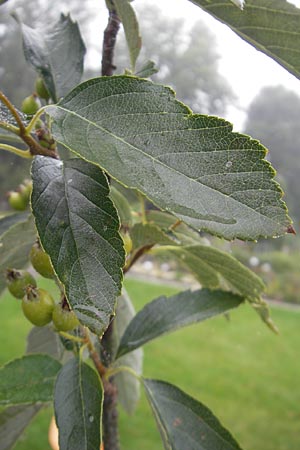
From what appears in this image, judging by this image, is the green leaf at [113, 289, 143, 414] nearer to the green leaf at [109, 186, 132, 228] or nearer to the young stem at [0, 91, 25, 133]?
the green leaf at [109, 186, 132, 228]

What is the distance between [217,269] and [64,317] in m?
0.30

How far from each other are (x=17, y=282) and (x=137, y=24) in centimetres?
38

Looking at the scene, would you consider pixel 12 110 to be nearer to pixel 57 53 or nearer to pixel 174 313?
pixel 57 53

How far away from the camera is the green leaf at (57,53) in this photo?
2.62 feet

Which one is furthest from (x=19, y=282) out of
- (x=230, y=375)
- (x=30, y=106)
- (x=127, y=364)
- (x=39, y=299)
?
(x=230, y=375)

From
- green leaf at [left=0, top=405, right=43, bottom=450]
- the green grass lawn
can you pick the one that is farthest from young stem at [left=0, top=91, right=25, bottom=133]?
the green grass lawn

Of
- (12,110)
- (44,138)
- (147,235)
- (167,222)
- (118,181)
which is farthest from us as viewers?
(167,222)

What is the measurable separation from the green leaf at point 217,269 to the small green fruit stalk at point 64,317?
0.25 m

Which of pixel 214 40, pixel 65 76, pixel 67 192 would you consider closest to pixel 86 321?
pixel 67 192

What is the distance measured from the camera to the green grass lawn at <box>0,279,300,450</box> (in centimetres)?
342

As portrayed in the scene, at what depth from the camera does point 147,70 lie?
756mm

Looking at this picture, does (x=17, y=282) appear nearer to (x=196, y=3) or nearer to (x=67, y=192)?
(x=67, y=192)

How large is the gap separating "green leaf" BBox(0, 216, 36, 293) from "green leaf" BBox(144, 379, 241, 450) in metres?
0.28

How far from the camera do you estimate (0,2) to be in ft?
2.06
